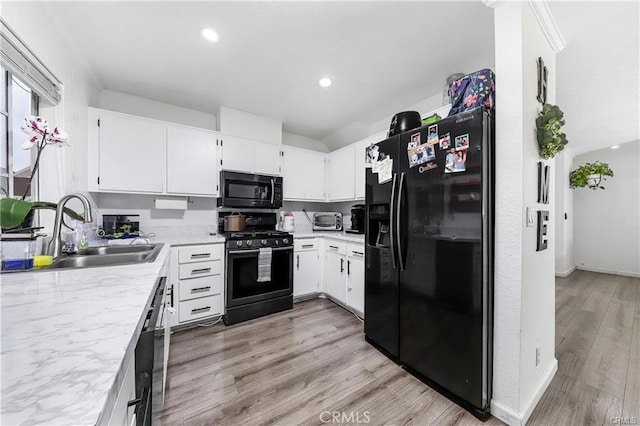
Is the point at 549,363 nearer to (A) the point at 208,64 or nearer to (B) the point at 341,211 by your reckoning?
(B) the point at 341,211

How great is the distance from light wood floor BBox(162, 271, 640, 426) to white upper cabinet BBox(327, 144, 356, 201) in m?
1.64

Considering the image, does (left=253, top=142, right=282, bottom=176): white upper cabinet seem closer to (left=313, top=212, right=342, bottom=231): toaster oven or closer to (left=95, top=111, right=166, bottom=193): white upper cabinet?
(left=313, top=212, right=342, bottom=231): toaster oven

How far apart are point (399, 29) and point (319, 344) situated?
262 centimetres

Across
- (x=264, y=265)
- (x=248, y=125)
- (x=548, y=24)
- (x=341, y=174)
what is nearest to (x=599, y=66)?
(x=548, y=24)

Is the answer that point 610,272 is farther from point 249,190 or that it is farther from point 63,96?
point 63,96

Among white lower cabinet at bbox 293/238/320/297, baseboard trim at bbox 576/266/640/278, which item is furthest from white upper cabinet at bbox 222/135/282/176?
baseboard trim at bbox 576/266/640/278

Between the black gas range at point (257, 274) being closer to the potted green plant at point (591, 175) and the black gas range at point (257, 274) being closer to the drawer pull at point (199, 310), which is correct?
the drawer pull at point (199, 310)

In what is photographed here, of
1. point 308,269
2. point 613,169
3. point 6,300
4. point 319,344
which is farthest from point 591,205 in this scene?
point 6,300

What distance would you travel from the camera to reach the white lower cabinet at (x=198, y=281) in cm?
230

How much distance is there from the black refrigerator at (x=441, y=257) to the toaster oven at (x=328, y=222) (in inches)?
59.6

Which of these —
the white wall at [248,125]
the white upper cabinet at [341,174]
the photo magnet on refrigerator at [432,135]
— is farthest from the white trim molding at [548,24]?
the white wall at [248,125]

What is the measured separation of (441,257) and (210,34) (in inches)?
91.3

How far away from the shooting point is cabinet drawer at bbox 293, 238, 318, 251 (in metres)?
3.02

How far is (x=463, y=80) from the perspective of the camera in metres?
1.55
